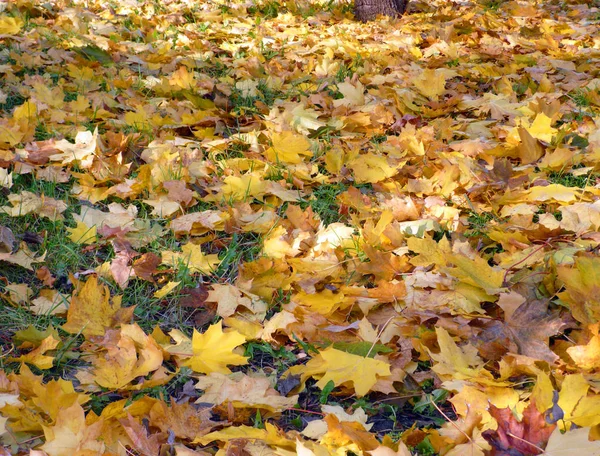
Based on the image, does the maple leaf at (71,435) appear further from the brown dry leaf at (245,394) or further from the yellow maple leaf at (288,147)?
the yellow maple leaf at (288,147)

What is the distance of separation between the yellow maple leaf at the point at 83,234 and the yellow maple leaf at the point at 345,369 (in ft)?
3.35

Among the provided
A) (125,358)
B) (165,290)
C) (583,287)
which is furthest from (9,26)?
(583,287)

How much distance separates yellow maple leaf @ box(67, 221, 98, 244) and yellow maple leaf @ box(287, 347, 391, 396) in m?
1.02

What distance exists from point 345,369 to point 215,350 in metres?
0.36

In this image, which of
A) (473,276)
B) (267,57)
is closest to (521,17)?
(267,57)

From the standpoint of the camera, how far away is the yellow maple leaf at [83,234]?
219cm

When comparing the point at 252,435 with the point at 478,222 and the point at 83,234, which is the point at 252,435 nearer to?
the point at 83,234

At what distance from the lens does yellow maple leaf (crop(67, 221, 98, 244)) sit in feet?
7.18

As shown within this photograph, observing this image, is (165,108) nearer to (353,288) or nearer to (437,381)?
(353,288)

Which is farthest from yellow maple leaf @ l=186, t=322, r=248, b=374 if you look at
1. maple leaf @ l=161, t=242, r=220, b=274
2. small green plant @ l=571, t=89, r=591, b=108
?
small green plant @ l=571, t=89, r=591, b=108

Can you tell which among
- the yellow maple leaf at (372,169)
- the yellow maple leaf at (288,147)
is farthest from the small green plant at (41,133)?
the yellow maple leaf at (372,169)

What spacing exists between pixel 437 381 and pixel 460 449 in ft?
0.91

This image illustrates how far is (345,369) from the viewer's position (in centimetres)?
154

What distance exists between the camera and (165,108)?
Result: 3.29 metres
